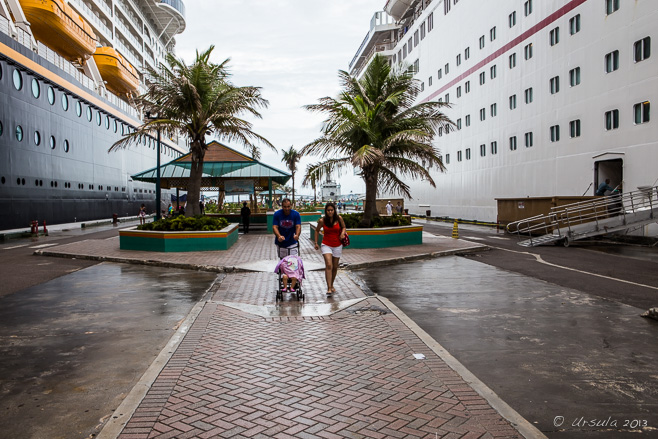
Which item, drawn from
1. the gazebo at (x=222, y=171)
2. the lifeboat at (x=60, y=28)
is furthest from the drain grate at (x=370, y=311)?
the lifeboat at (x=60, y=28)

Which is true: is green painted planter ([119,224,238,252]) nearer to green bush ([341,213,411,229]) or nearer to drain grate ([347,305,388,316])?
Result: green bush ([341,213,411,229])

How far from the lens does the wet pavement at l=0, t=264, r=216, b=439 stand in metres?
4.04

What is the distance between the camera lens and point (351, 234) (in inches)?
671

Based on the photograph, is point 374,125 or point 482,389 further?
point 374,125

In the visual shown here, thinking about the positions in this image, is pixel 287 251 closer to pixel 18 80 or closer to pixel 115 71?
pixel 18 80

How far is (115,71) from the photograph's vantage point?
Answer: 39656 millimetres

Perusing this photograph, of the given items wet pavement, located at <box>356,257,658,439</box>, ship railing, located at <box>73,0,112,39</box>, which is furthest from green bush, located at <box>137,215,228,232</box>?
ship railing, located at <box>73,0,112,39</box>

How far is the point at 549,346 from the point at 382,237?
11.6 meters

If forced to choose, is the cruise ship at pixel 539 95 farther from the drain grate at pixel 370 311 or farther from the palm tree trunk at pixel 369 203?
the drain grate at pixel 370 311

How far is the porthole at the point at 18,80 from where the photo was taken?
24484 millimetres

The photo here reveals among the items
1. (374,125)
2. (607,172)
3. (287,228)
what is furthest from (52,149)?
(607,172)

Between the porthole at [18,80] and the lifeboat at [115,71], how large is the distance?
584 inches

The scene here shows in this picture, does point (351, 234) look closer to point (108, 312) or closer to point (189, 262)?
point (189, 262)

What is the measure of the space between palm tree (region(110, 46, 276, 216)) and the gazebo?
707cm
